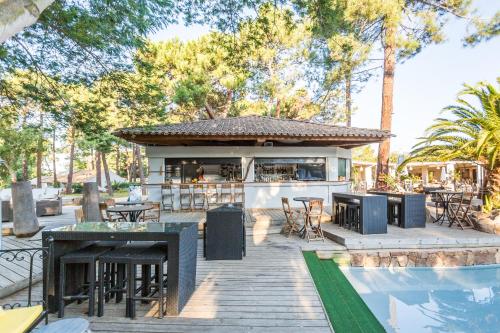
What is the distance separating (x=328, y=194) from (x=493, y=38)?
759 centimetres

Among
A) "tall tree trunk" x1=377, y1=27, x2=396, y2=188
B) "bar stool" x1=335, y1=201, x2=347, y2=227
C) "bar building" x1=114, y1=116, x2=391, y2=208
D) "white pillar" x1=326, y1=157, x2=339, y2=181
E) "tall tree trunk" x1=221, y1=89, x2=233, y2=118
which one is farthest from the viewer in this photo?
"tall tree trunk" x1=221, y1=89, x2=233, y2=118

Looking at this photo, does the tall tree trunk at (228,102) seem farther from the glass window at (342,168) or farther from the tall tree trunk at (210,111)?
the glass window at (342,168)

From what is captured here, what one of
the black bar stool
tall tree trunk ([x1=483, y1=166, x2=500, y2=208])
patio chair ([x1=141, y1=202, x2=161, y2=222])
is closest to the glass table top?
the black bar stool

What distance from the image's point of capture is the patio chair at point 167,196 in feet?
29.6

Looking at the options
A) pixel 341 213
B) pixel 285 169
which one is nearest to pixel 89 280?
pixel 341 213

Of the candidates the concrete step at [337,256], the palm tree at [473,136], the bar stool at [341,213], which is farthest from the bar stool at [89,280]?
the palm tree at [473,136]

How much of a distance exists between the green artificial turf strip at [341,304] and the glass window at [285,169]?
17.3 ft

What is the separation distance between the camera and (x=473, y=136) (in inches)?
280

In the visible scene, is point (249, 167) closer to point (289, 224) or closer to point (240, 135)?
point (240, 135)

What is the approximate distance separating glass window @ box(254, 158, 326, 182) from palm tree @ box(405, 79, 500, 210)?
10.1ft

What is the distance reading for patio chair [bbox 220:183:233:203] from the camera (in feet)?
29.8

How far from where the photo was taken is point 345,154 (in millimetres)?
10641

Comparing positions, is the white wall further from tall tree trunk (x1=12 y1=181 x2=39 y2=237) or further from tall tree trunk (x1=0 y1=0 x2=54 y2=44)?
tall tree trunk (x1=0 y1=0 x2=54 y2=44)

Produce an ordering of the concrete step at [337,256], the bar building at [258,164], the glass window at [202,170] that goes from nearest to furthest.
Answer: the concrete step at [337,256] < the bar building at [258,164] < the glass window at [202,170]
